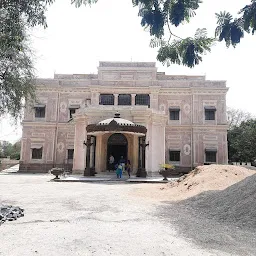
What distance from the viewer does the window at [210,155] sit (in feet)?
96.2

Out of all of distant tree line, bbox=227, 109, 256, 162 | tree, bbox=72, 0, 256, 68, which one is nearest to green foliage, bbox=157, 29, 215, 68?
tree, bbox=72, 0, 256, 68

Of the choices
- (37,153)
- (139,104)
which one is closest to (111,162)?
(139,104)

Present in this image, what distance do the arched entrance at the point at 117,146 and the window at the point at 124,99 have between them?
832 centimetres

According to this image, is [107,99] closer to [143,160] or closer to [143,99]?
[143,99]

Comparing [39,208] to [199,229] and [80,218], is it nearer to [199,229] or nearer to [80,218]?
[80,218]

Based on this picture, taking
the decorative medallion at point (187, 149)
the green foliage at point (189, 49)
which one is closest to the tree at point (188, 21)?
the green foliage at point (189, 49)

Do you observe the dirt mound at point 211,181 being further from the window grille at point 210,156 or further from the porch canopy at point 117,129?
the window grille at point 210,156

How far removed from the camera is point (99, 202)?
885cm

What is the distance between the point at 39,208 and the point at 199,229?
4399 mm

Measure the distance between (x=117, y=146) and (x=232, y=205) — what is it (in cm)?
1539

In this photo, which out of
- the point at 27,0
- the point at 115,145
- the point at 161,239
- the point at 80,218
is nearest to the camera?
the point at 161,239

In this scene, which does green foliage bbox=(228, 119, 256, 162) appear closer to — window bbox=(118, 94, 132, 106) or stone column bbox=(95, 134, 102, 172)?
window bbox=(118, 94, 132, 106)

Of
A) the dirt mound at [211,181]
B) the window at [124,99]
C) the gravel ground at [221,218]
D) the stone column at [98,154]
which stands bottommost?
the gravel ground at [221,218]

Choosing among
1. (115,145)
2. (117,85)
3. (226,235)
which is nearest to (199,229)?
(226,235)
